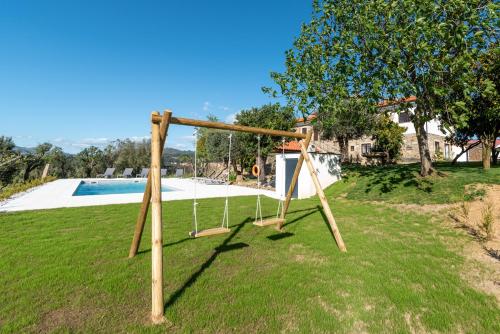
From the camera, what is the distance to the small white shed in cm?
1487

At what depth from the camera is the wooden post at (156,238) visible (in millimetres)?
3707

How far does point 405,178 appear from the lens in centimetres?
1319

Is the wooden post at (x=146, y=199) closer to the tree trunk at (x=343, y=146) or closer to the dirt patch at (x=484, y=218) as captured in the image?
the dirt patch at (x=484, y=218)

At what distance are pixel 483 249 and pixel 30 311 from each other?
842cm

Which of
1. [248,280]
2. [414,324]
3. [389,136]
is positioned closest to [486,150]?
[389,136]

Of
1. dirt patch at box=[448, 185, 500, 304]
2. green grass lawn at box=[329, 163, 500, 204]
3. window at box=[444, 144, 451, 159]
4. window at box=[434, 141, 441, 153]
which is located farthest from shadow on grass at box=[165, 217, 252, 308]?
window at box=[444, 144, 451, 159]

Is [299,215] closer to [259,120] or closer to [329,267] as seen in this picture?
[329,267]

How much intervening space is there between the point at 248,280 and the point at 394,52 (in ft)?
28.9

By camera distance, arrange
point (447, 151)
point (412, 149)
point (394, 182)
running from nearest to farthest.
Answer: point (394, 182)
point (412, 149)
point (447, 151)

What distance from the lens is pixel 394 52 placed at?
364 inches

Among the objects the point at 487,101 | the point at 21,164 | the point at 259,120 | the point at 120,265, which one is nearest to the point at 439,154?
the point at 487,101

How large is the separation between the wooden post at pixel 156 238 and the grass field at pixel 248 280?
20 centimetres

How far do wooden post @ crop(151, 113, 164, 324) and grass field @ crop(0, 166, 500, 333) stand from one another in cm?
20

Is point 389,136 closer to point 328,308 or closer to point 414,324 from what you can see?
point 414,324
